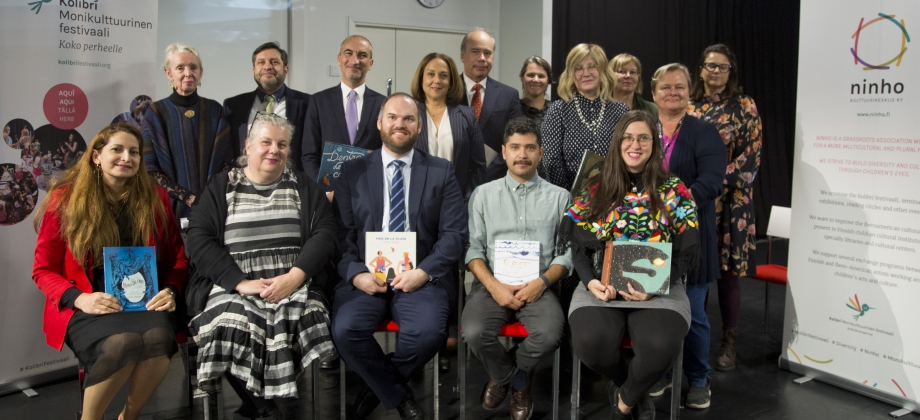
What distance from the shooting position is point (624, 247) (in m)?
2.91

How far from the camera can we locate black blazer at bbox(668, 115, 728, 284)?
3.32 metres

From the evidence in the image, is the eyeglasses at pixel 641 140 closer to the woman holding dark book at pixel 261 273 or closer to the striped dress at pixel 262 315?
the woman holding dark book at pixel 261 273

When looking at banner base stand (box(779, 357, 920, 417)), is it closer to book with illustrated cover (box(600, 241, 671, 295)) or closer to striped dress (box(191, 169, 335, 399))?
book with illustrated cover (box(600, 241, 671, 295))

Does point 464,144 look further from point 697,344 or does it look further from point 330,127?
point 697,344

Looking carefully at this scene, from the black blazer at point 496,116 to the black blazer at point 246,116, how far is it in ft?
3.09

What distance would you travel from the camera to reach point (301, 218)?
3.03 meters

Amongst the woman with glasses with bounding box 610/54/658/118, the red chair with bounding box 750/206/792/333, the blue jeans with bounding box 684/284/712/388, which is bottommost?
the blue jeans with bounding box 684/284/712/388

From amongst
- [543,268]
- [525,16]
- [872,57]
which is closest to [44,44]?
[543,268]

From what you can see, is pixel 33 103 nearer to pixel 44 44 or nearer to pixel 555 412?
pixel 44 44

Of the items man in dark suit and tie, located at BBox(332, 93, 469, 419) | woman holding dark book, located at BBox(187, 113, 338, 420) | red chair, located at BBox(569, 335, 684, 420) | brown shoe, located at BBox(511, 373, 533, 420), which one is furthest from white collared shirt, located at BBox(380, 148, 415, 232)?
red chair, located at BBox(569, 335, 684, 420)

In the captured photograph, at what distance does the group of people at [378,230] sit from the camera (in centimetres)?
276

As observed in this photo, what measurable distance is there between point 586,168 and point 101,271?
2.18m

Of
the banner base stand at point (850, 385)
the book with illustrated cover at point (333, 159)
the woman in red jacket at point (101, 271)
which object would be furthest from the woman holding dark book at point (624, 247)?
the woman in red jacket at point (101, 271)

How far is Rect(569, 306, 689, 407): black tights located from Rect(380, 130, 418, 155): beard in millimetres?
1094
